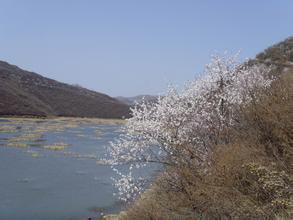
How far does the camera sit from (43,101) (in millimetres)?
156375

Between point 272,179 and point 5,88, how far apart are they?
139 m

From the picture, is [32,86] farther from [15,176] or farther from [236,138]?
[236,138]

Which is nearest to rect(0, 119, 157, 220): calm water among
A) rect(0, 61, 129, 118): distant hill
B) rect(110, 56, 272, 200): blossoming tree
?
rect(110, 56, 272, 200): blossoming tree

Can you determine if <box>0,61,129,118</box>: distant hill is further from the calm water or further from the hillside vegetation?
the hillside vegetation

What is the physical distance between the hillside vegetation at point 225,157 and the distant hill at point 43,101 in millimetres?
102927

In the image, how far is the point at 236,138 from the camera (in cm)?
1478

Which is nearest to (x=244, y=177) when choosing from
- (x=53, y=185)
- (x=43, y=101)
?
(x=53, y=185)

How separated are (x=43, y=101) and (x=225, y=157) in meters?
149

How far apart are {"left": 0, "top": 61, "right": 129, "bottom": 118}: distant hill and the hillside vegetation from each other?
10293 cm

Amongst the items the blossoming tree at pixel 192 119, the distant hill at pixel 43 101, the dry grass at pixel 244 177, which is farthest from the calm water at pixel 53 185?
the distant hill at pixel 43 101

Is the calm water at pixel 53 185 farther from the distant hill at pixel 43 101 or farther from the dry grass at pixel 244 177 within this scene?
the distant hill at pixel 43 101

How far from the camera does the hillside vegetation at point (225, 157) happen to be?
11117mm

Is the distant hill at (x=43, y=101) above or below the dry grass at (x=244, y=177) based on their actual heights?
above

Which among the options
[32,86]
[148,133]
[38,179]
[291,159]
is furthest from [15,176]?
[32,86]
